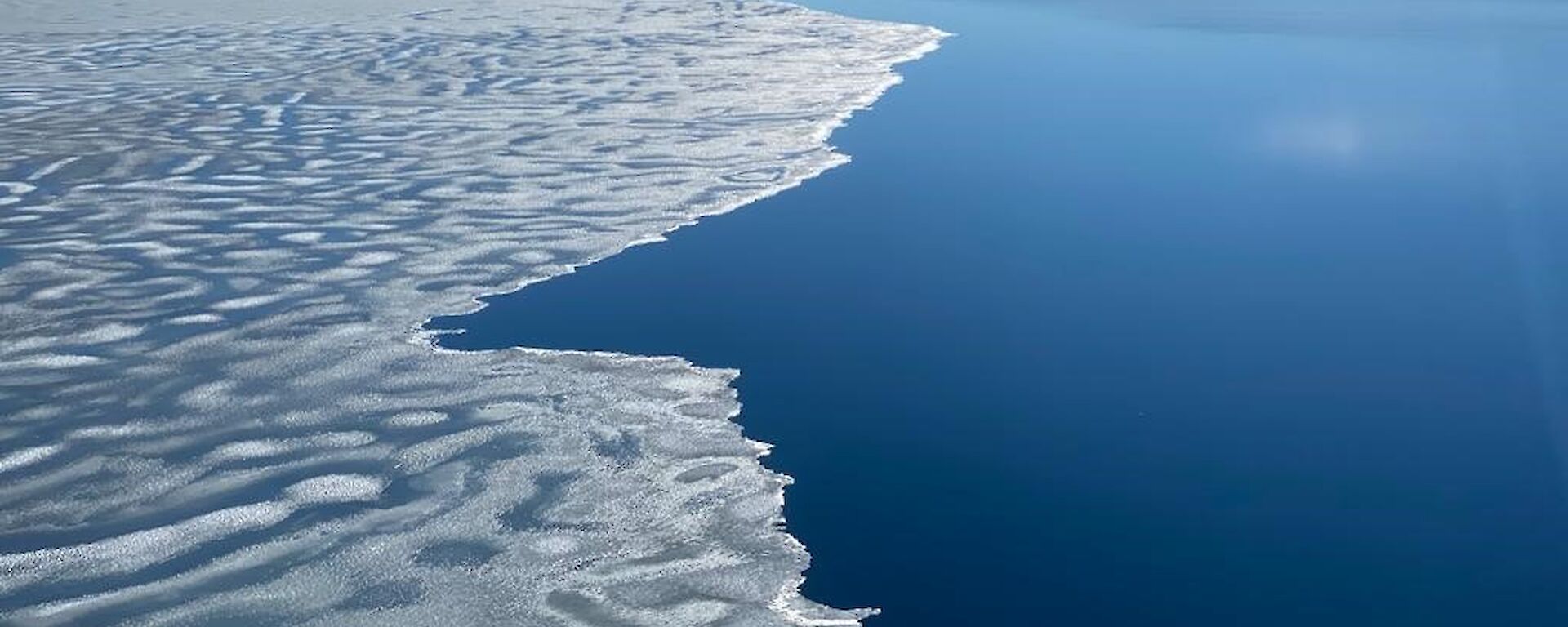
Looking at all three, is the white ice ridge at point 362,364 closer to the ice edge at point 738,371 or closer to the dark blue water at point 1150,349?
the ice edge at point 738,371

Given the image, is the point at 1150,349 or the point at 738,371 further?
the point at 1150,349

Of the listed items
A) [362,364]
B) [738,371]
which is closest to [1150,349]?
[738,371]

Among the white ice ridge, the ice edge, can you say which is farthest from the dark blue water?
the white ice ridge

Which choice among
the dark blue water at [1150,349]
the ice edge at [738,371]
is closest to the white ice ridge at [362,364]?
the ice edge at [738,371]

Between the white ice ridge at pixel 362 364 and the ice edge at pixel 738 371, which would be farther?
the white ice ridge at pixel 362 364

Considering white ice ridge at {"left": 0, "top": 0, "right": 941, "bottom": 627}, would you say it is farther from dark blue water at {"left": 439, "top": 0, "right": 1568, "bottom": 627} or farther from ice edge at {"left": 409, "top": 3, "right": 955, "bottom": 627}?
dark blue water at {"left": 439, "top": 0, "right": 1568, "bottom": 627}

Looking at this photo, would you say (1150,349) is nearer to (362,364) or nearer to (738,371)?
(738,371)
